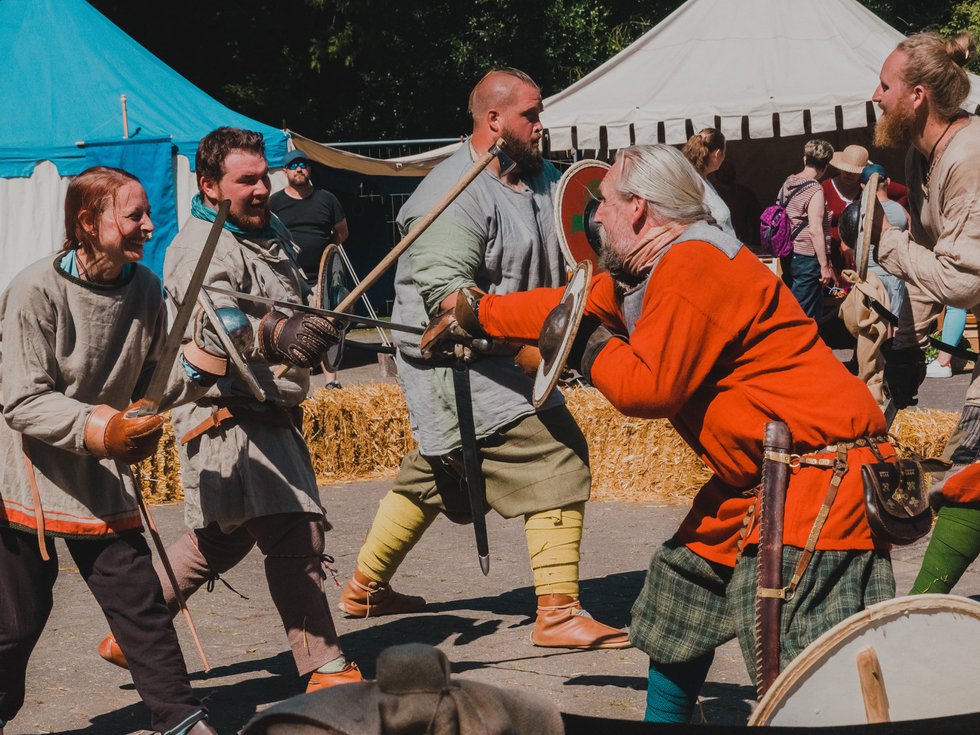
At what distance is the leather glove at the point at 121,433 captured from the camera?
3.50 m

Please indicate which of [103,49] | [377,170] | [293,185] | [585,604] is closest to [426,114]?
[377,170]

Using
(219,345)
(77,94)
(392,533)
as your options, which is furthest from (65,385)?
(77,94)

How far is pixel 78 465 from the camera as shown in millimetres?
3793

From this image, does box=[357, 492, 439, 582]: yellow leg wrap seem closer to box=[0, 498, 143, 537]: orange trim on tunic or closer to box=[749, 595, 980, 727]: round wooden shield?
box=[0, 498, 143, 537]: orange trim on tunic

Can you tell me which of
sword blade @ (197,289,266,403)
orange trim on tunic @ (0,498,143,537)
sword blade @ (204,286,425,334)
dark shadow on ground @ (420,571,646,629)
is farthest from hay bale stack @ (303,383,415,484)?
orange trim on tunic @ (0,498,143,537)

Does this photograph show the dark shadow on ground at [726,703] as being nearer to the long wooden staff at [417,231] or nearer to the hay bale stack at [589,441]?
the long wooden staff at [417,231]

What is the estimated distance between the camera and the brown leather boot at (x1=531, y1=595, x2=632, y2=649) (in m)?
4.75

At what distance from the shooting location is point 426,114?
23359 millimetres

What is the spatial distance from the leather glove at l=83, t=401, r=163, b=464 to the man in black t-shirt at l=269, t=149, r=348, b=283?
5.92 m

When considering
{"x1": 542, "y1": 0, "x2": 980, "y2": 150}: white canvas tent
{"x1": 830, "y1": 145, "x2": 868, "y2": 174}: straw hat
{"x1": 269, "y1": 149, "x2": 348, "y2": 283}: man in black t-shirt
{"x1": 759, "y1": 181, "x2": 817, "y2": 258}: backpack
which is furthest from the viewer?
{"x1": 542, "y1": 0, "x2": 980, "y2": 150}: white canvas tent

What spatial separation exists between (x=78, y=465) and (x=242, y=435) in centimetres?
63

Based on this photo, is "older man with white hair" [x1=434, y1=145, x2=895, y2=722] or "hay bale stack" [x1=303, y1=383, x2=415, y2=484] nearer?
"older man with white hair" [x1=434, y1=145, x2=895, y2=722]

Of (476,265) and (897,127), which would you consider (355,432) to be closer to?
(476,265)

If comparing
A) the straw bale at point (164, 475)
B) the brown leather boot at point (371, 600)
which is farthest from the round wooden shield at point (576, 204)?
the straw bale at point (164, 475)
